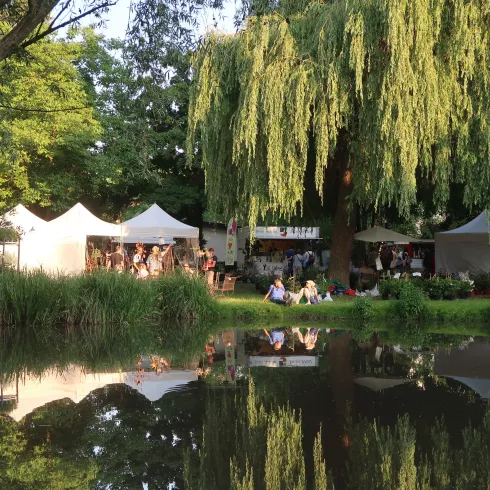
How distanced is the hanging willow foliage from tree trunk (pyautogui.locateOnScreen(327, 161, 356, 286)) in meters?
2.67

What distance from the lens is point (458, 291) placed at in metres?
20.0

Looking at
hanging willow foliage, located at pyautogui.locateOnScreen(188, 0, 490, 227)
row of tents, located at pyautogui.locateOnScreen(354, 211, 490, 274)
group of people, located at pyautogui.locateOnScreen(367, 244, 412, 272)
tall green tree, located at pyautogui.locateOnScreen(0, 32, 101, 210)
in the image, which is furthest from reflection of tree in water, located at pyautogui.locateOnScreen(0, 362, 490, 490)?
tall green tree, located at pyautogui.locateOnScreen(0, 32, 101, 210)

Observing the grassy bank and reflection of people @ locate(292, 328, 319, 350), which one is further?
Answer: the grassy bank

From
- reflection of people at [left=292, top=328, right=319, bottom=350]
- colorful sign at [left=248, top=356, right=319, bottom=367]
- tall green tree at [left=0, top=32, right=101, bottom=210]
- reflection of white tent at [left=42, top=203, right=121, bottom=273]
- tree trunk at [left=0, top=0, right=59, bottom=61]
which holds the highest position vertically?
tall green tree at [left=0, top=32, right=101, bottom=210]

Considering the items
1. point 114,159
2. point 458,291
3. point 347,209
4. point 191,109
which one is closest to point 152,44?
point 191,109

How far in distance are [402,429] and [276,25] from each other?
12646 mm

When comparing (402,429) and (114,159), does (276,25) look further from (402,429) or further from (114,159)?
(114,159)

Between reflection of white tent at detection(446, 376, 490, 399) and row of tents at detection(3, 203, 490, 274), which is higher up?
row of tents at detection(3, 203, 490, 274)

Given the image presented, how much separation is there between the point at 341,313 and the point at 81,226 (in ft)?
31.5

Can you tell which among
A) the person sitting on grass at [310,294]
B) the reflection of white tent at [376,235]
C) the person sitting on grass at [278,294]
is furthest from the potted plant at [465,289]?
the person sitting on grass at [278,294]

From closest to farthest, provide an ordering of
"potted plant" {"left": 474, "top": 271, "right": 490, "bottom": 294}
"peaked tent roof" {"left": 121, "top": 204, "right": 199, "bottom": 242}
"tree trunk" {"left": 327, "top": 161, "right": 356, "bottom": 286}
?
"tree trunk" {"left": 327, "top": 161, "right": 356, "bottom": 286} → "potted plant" {"left": 474, "top": 271, "right": 490, "bottom": 294} → "peaked tent roof" {"left": 121, "top": 204, "right": 199, "bottom": 242}

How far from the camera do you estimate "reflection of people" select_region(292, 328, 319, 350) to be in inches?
523

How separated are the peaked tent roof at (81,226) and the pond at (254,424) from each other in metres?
11.7

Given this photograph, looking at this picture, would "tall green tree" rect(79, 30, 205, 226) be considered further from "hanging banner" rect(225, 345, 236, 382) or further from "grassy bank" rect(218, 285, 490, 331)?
"hanging banner" rect(225, 345, 236, 382)
